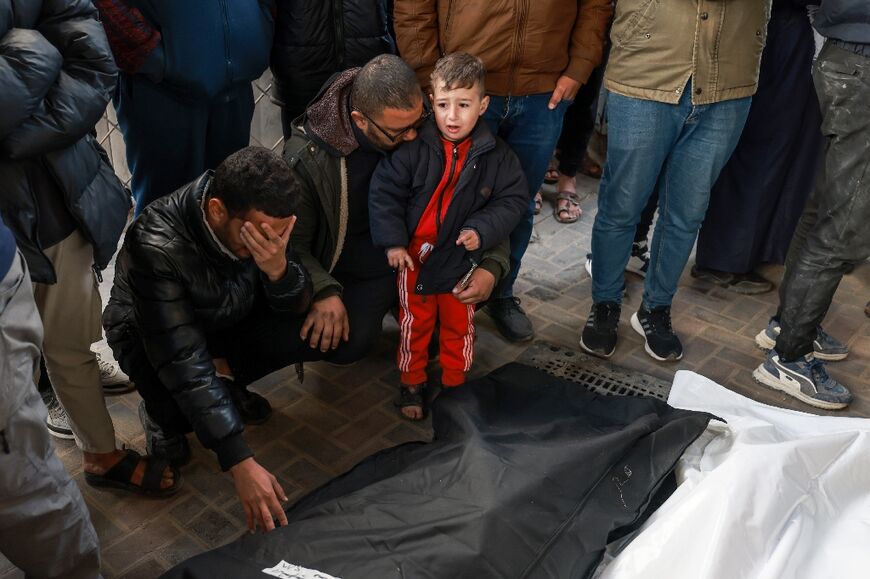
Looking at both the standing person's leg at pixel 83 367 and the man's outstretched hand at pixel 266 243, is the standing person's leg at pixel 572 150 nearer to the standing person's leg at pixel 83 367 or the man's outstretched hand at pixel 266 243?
the man's outstretched hand at pixel 266 243

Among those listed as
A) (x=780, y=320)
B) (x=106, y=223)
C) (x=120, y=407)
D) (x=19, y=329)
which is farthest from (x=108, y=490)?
(x=780, y=320)

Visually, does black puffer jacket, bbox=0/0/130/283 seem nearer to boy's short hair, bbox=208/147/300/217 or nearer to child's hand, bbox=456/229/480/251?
boy's short hair, bbox=208/147/300/217

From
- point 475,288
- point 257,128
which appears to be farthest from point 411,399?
point 257,128

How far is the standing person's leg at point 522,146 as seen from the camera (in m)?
3.28

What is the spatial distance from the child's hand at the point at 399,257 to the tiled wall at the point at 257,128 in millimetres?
1813

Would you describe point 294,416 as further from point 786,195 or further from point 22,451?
point 786,195

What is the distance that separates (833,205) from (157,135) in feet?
8.41

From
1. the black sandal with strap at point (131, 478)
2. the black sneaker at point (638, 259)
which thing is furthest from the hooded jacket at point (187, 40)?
the black sneaker at point (638, 259)

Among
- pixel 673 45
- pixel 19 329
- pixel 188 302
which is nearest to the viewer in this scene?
pixel 19 329

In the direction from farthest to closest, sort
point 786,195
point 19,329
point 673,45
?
point 786,195 → point 673,45 → point 19,329

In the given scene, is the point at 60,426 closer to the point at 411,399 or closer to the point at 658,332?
the point at 411,399

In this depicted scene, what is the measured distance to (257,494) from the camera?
2.17 metres

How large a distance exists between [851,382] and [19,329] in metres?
3.18

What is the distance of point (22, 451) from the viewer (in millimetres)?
1800
